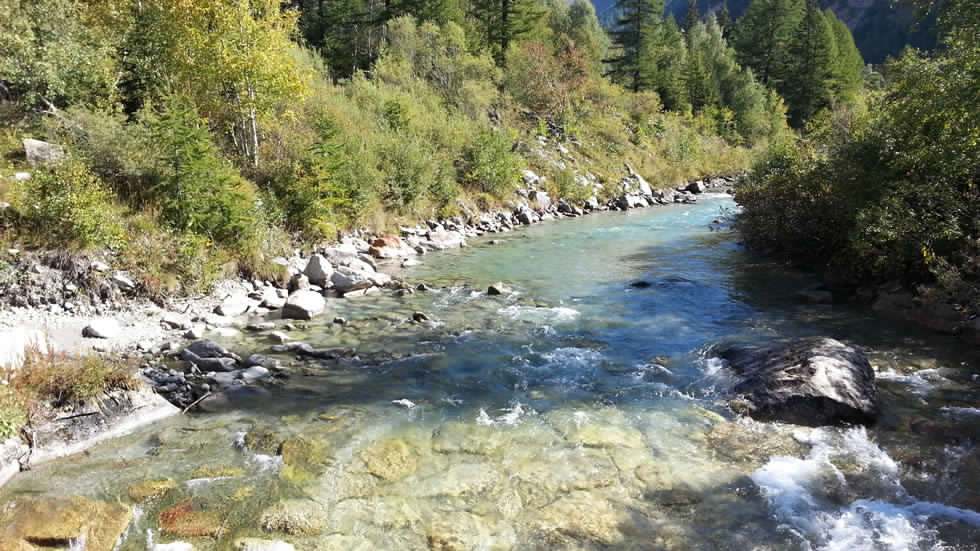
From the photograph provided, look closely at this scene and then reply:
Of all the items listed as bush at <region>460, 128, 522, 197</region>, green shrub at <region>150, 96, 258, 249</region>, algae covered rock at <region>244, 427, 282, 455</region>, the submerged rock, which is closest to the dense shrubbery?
algae covered rock at <region>244, 427, 282, 455</region>

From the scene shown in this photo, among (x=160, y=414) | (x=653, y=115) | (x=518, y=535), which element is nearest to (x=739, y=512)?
(x=518, y=535)

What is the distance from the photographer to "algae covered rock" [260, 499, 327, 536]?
551cm

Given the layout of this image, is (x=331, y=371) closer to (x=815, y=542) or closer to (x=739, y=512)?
(x=739, y=512)

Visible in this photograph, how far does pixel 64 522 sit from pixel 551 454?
5.24 metres

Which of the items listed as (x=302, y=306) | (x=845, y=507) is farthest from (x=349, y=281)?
(x=845, y=507)

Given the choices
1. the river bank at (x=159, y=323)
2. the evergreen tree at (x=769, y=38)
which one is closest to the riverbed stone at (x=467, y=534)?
the river bank at (x=159, y=323)

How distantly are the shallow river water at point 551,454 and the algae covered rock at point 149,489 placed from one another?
0.09 m

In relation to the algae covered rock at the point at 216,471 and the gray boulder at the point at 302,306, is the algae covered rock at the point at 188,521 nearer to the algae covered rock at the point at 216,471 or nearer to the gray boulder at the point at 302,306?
the algae covered rock at the point at 216,471

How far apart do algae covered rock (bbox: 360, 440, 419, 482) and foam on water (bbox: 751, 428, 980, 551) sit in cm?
416

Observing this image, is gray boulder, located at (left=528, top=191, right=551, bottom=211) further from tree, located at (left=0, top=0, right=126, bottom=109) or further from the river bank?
tree, located at (left=0, top=0, right=126, bottom=109)

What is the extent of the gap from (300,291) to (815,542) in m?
11.5

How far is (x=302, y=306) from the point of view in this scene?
12.5 metres

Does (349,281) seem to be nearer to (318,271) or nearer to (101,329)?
(318,271)

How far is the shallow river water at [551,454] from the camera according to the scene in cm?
555
